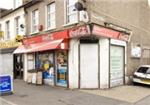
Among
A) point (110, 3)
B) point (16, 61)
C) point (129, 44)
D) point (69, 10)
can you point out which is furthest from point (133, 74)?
point (16, 61)

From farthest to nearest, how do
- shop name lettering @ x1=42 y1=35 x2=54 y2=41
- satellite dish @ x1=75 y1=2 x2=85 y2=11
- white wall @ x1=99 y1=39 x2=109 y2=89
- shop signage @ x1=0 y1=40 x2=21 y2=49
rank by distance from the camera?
shop signage @ x1=0 y1=40 x2=21 y2=49, shop name lettering @ x1=42 y1=35 x2=54 y2=41, white wall @ x1=99 y1=39 x2=109 y2=89, satellite dish @ x1=75 y1=2 x2=85 y2=11

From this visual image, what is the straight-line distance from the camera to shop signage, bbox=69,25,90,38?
1334 cm

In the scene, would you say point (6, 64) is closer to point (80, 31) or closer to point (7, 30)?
point (7, 30)

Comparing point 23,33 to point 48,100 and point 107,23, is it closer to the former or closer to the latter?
point 107,23

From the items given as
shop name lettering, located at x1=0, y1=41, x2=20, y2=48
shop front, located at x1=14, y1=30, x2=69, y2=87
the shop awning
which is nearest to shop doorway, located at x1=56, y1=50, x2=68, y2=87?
shop front, located at x1=14, y1=30, x2=69, y2=87

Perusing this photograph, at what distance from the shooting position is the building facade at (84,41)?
46.9 feet

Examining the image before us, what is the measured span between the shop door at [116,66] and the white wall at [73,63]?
7.60 feet

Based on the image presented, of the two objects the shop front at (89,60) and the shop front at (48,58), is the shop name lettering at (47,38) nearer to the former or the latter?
the shop front at (48,58)

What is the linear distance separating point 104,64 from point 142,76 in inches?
129

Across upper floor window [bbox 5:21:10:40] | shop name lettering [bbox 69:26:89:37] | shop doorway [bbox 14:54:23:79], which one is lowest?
shop doorway [bbox 14:54:23:79]

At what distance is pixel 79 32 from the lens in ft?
44.8

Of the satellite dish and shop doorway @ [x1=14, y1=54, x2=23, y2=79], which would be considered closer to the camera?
the satellite dish

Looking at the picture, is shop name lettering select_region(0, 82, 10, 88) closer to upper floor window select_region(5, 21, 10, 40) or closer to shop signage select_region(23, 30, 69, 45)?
shop signage select_region(23, 30, 69, 45)

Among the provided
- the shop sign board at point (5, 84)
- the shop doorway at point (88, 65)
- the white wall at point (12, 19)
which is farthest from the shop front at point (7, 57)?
the shop doorway at point (88, 65)
